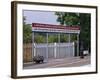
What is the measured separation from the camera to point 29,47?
2061 millimetres

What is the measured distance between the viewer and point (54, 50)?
84.2 inches

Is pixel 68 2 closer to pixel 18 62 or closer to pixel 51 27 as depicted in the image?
pixel 51 27

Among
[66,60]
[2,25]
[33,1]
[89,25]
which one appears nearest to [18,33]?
[2,25]

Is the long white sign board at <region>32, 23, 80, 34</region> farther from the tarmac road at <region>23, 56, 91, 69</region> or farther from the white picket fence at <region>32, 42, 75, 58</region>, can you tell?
the tarmac road at <region>23, 56, 91, 69</region>

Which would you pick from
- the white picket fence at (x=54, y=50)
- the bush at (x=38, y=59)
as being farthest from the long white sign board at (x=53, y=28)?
the bush at (x=38, y=59)

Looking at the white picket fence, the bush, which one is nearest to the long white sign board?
the white picket fence

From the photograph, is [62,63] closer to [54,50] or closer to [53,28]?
[54,50]

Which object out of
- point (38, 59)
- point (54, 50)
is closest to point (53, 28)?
point (54, 50)

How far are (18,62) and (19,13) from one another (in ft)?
1.30

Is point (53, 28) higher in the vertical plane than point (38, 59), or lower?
higher

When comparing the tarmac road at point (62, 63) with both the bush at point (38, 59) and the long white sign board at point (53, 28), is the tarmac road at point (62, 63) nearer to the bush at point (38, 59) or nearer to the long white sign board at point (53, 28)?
the bush at point (38, 59)

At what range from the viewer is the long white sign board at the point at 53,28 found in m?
2.08

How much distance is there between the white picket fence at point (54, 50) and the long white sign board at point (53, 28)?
0.38ft

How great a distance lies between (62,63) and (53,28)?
0.32 meters
